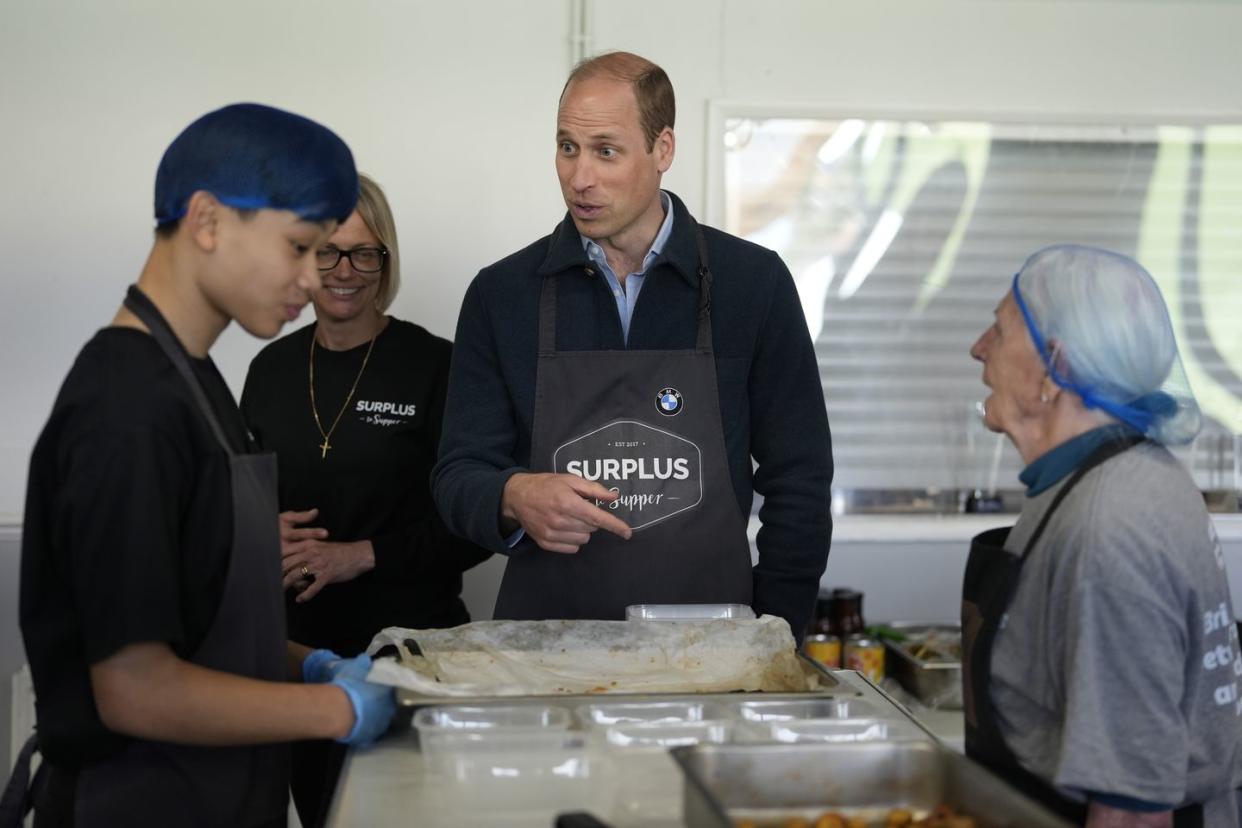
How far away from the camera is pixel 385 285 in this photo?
2.83 m

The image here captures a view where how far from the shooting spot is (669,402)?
2375 mm

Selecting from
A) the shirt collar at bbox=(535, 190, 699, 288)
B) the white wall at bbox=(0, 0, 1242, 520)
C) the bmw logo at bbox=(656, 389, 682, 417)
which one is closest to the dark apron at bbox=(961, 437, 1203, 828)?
the bmw logo at bbox=(656, 389, 682, 417)

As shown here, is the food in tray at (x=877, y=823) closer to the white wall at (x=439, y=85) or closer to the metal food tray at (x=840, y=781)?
the metal food tray at (x=840, y=781)

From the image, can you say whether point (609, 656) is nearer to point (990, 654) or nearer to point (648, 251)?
point (990, 654)

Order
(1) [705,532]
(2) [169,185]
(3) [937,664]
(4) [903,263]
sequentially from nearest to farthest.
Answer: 1. (2) [169,185]
2. (1) [705,532]
3. (3) [937,664]
4. (4) [903,263]

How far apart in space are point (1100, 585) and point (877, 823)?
0.41 meters

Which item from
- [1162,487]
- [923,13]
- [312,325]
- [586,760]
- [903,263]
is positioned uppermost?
[923,13]

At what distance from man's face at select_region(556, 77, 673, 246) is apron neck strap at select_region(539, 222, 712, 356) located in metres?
0.14

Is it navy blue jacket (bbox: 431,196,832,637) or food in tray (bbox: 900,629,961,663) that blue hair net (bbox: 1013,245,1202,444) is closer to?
navy blue jacket (bbox: 431,196,832,637)

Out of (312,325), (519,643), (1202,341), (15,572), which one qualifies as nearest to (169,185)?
(519,643)

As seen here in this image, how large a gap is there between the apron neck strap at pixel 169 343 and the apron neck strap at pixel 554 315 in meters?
0.93

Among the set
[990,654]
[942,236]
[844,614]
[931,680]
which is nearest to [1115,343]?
[990,654]

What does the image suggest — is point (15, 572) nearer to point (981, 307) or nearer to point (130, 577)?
point (130, 577)

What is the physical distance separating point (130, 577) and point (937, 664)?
2350mm
